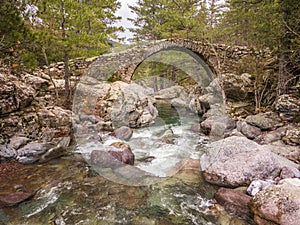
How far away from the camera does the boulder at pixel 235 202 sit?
3734mm

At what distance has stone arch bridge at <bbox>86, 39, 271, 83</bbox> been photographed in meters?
12.5

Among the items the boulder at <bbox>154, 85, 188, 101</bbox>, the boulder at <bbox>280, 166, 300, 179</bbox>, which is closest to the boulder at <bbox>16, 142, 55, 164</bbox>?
the boulder at <bbox>280, 166, 300, 179</bbox>

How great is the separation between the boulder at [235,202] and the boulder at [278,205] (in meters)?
0.13

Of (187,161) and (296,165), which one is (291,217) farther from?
(187,161)

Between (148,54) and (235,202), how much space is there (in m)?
11.9

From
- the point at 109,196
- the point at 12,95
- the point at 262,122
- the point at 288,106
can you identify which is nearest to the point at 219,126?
the point at 262,122

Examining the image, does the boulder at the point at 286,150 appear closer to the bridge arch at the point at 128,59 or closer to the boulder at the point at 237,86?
the boulder at the point at 237,86

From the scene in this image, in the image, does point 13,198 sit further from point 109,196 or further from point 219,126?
point 219,126

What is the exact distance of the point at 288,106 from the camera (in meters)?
7.82

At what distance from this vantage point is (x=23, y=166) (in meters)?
5.48

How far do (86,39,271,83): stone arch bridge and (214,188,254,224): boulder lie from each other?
30.6 ft

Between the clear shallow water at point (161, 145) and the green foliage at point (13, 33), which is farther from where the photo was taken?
the clear shallow water at point (161, 145)

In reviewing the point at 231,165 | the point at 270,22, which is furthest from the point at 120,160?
the point at 270,22

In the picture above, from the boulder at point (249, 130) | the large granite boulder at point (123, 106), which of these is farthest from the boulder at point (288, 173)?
the large granite boulder at point (123, 106)
